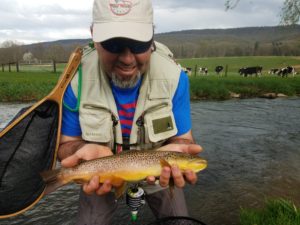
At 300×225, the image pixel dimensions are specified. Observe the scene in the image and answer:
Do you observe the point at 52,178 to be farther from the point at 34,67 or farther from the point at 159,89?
the point at 34,67

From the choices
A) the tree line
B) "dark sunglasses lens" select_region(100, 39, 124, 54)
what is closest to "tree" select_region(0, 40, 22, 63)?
the tree line

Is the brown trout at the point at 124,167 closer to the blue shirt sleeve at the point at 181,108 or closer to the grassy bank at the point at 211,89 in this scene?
the blue shirt sleeve at the point at 181,108

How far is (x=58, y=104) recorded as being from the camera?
272cm

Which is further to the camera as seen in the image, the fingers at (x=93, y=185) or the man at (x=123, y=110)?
the man at (x=123, y=110)

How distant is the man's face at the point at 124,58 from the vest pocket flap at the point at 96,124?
317mm

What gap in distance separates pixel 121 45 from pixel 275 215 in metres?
2.97

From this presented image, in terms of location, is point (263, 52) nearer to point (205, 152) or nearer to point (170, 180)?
point (205, 152)

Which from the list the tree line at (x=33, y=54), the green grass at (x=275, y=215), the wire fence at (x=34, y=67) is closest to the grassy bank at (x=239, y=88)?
the green grass at (x=275, y=215)

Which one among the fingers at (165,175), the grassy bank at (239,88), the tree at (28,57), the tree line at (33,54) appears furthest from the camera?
the tree at (28,57)

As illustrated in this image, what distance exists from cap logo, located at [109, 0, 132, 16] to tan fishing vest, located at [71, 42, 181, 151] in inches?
20.8

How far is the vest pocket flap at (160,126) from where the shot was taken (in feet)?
9.29

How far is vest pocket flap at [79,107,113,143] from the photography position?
2764 millimetres

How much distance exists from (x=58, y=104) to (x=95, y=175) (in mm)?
635

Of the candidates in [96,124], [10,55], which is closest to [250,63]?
[10,55]
